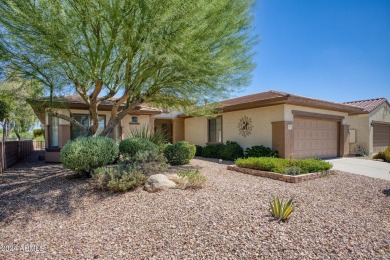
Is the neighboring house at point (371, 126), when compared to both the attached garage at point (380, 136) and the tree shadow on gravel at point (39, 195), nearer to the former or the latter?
the attached garage at point (380, 136)

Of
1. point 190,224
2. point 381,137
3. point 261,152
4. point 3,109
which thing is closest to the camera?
point 190,224

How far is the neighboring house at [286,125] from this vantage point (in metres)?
11.8

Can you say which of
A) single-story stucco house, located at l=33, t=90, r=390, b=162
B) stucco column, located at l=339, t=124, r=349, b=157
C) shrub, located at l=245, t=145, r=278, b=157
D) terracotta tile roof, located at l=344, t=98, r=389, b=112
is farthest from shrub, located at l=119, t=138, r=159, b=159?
terracotta tile roof, located at l=344, t=98, r=389, b=112

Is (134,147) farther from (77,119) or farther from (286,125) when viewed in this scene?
(286,125)

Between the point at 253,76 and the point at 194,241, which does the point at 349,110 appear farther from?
the point at 194,241

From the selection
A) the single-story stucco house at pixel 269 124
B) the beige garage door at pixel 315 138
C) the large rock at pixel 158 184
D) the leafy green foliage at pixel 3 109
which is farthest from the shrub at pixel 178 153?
the leafy green foliage at pixel 3 109

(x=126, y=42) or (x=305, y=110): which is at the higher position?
(x=126, y=42)

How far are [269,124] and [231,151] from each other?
248 cm

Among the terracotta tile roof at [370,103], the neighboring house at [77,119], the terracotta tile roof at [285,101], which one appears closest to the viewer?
the terracotta tile roof at [285,101]

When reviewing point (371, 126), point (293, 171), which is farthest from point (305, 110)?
point (371, 126)

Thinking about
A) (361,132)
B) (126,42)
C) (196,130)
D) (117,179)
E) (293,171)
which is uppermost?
(126,42)

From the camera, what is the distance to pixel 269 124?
12516 millimetres

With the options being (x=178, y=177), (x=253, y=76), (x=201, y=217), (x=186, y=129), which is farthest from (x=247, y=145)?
(x=201, y=217)

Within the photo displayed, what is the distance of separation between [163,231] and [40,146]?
77.4 feet
